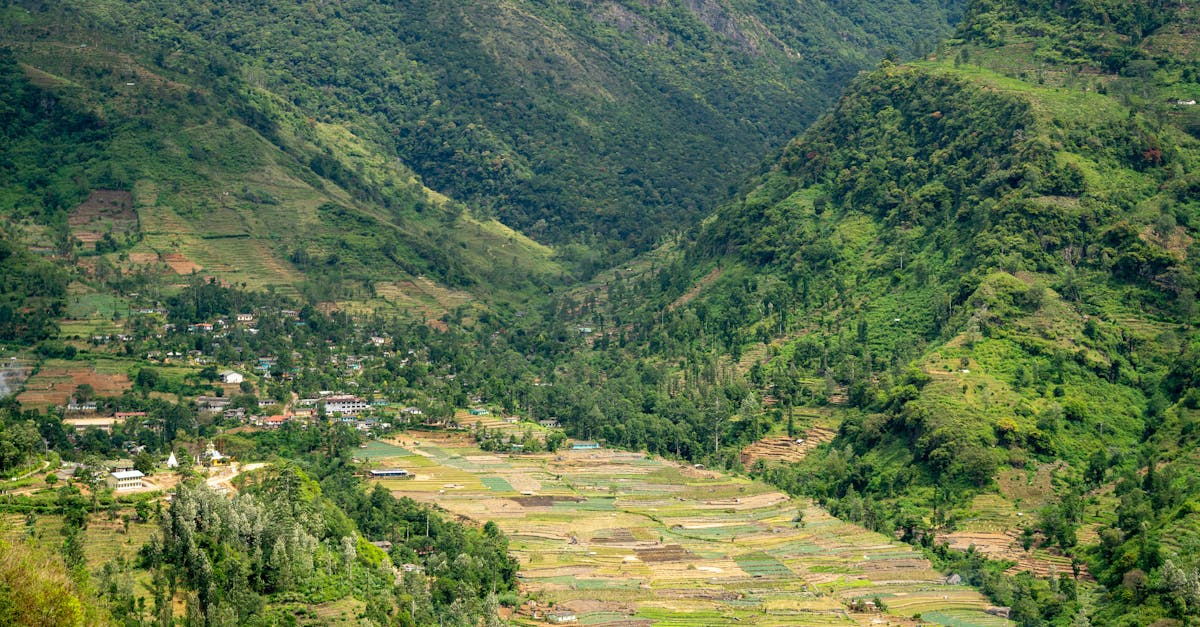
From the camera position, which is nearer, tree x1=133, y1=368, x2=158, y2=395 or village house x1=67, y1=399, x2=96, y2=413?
village house x1=67, y1=399, x2=96, y2=413

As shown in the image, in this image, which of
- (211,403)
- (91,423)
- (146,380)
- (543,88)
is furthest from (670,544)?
(543,88)

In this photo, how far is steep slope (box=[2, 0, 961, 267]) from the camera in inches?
6068

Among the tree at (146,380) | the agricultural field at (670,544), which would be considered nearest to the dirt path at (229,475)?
the agricultural field at (670,544)

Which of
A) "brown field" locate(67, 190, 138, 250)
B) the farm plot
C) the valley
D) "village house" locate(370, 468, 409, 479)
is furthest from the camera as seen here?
"brown field" locate(67, 190, 138, 250)

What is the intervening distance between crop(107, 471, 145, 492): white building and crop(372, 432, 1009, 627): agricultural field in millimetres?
15743

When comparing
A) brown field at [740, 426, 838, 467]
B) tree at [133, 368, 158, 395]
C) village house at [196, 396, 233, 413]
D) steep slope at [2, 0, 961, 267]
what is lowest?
village house at [196, 396, 233, 413]

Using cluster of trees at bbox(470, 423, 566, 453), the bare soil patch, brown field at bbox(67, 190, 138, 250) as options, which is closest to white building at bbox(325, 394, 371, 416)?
cluster of trees at bbox(470, 423, 566, 453)

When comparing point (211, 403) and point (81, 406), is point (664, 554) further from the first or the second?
point (81, 406)

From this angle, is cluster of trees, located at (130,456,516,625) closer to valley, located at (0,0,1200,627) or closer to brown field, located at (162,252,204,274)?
valley, located at (0,0,1200,627)

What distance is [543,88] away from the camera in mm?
168500

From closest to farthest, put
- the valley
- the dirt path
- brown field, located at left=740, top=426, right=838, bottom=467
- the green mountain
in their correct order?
the valley < the dirt path < the green mountain < brown field, located at left=740, top=426, right=838, bottom=467

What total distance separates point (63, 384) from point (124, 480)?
2872 cm

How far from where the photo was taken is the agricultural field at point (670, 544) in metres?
60.8

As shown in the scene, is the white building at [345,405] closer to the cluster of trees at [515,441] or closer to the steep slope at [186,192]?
the cluster of trees at [515,441]
